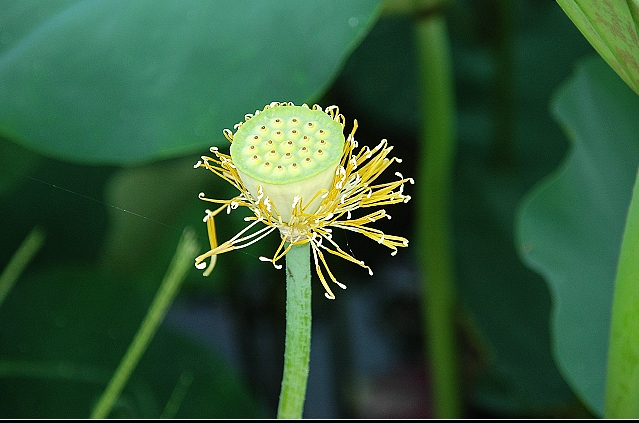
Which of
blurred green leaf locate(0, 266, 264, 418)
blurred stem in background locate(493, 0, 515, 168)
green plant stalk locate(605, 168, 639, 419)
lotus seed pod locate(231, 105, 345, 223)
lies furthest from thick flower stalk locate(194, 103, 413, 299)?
blurred stem in background locate(493, 0, 515, 168)

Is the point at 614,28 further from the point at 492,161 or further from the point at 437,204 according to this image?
the point at 492,161

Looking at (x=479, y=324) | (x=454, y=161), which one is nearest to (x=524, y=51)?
(x=454, y=161)

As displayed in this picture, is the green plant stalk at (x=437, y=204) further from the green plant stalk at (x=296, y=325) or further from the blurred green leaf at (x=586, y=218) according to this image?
the green plant stalk at (x=296, y=325)

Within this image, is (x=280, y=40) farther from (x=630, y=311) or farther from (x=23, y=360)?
(x=23, y=360)

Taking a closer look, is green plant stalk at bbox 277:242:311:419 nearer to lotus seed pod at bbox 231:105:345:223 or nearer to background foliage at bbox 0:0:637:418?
lotus seed pod at bbox 231:105:345:223

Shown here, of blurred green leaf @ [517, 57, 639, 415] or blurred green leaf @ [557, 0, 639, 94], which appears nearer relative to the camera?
blurred green leaf @ [557, 0, 639, 94]
